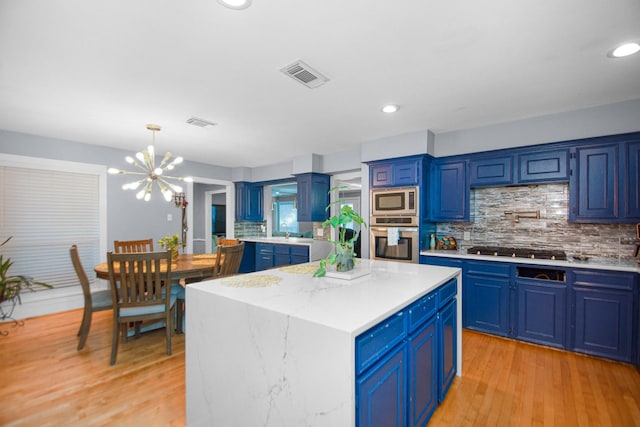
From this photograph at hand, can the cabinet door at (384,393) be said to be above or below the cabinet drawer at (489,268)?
below

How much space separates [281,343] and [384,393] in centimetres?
52

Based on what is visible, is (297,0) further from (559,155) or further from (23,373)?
(23,373)

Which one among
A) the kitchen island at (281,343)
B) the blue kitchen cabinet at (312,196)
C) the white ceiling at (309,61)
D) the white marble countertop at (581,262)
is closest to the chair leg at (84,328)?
the kitchen island at (281,343)

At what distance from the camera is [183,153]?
5.00m

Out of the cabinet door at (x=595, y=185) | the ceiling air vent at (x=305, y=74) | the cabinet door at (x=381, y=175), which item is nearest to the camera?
the ceiling air vent at (x=305, y=74)

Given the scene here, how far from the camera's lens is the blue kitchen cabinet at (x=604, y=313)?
8.40ft

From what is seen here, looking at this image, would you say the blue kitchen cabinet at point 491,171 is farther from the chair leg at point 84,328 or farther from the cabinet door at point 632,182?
the chair leg at point 84,328

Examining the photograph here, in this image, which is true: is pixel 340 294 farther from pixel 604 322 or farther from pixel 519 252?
pixel 604 322

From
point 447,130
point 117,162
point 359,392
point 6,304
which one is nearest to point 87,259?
point 6,304

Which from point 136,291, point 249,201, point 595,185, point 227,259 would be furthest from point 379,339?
point 249,201

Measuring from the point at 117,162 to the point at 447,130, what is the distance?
16.3 feet

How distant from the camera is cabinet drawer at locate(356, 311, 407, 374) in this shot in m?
1.14

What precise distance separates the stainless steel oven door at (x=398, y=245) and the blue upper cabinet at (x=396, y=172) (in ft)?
2.05

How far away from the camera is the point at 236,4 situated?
4.98ft
